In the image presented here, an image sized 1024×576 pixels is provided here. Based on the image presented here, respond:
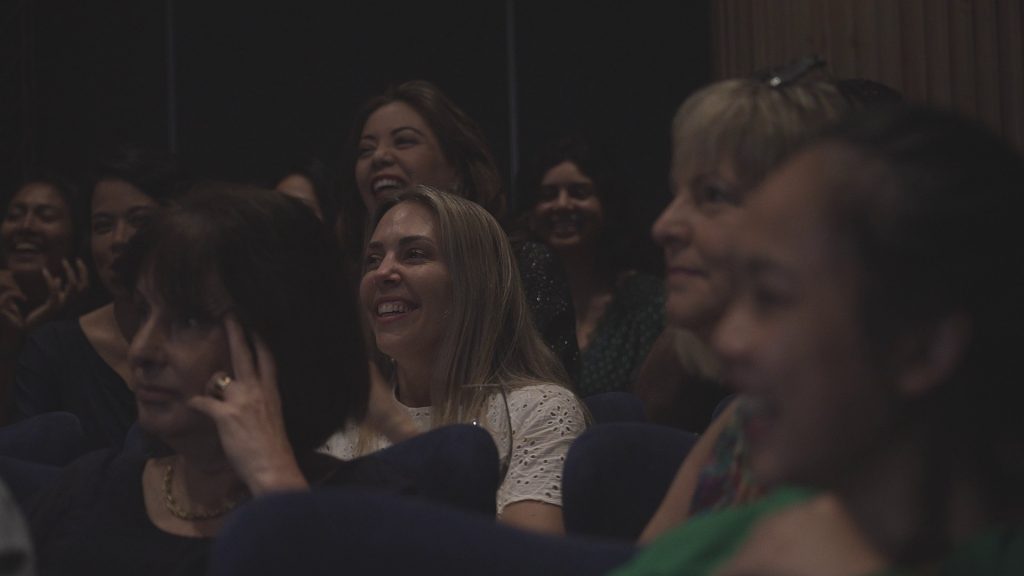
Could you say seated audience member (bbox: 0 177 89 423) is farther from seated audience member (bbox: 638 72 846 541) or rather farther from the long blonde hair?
seated audience member (bbox: 638 72 846 541)

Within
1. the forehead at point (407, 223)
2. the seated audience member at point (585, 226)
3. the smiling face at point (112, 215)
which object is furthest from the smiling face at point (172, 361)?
the seated audience member at point (585, 226)

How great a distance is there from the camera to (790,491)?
43.6 inches

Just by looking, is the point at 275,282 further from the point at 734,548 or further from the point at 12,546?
the point at 734,548

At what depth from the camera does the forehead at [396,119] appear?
3.46 metres

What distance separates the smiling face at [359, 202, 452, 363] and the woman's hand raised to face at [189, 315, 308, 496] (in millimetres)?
889

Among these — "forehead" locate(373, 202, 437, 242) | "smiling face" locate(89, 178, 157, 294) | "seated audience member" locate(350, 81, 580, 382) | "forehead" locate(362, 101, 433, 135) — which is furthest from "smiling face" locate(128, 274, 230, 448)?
"smiling face" locate(89, 178, 157, 294)

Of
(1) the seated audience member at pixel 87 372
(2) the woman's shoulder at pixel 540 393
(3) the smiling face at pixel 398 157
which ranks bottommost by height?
(1) the seated audience member at pixel 87 372

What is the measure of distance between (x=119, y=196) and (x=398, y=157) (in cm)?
91

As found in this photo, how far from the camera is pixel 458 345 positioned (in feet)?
8.71

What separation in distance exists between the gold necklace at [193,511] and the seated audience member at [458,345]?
74 cm

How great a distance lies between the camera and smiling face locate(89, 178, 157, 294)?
3.83 metres

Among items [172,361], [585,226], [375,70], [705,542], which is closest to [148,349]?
[172,361]

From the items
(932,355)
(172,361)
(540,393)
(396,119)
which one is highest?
(396,119)

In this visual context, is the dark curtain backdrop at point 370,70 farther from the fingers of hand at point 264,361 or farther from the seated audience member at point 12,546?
the seated audience member at point 12,546
